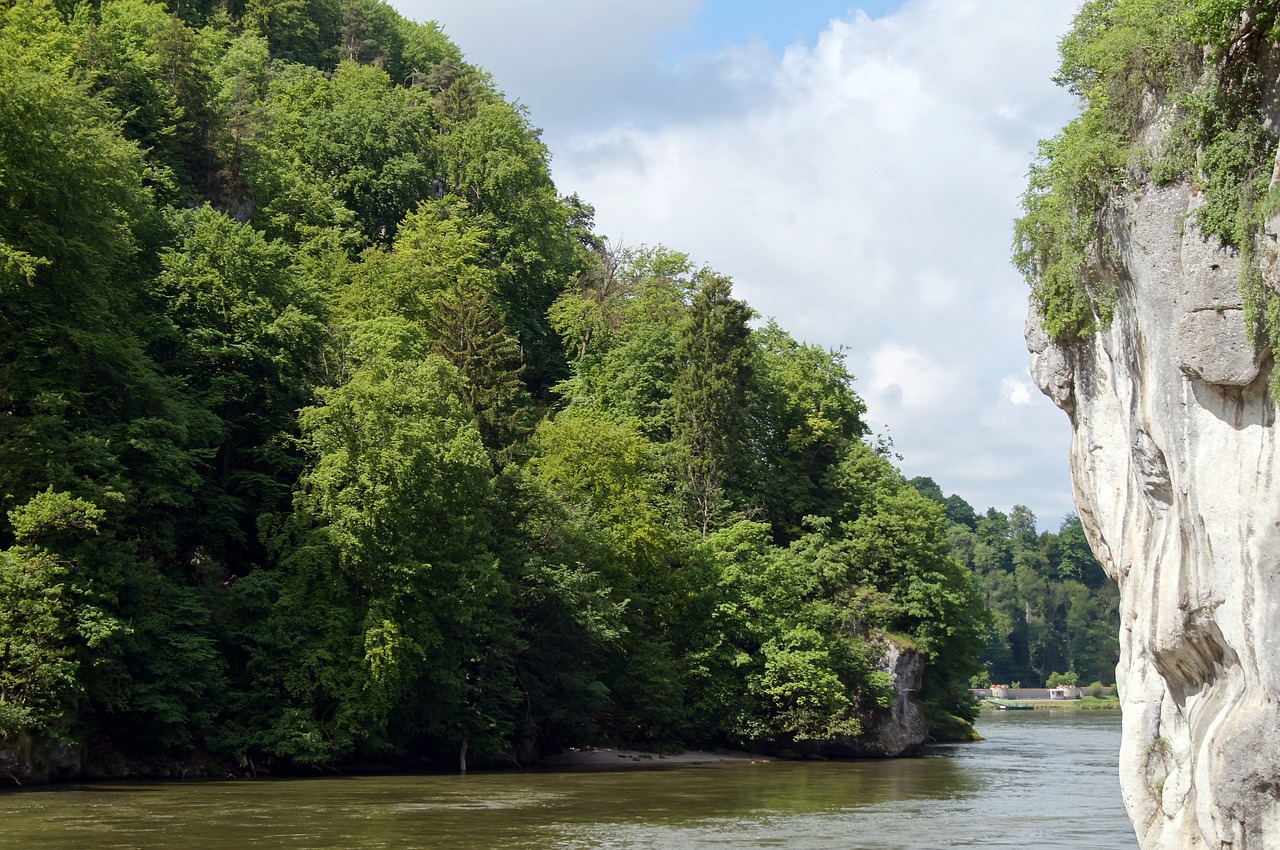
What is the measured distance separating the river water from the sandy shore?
3664 mm

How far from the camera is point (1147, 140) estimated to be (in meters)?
18.3

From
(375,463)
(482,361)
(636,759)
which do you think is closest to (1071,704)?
(636,759)

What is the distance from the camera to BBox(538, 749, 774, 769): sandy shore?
50.2 m

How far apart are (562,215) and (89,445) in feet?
193

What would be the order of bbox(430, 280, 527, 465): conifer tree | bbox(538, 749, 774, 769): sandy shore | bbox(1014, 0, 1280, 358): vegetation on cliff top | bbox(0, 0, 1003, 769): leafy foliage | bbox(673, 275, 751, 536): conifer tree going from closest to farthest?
1. bbox(1014, 0, 1280, 358): vegetation on cliff top
2. bbox(0, 0, 1003, 769): leafy foliage
3. bbox(538, 749, 774, 769): sandy shore
4. bbox(430, 280, 527, 465): conifer tree
5. bbox(673, 275, 751, 536): conifer tree

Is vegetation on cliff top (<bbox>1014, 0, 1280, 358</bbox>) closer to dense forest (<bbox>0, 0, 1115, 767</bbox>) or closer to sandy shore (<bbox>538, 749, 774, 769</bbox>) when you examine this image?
dense forest (<bbox>0, 0, 1115, 767</bbox>)

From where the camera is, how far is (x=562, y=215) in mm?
93812

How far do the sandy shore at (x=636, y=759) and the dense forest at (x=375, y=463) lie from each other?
0.81 metres

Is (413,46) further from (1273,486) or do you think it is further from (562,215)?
(1273,486)

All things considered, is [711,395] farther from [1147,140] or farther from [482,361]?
[1147,140]

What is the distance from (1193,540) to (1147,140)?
5.27 metres

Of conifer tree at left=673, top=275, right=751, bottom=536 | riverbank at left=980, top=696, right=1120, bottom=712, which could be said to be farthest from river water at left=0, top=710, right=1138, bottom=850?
riverbank at left=980, top=696, right=1120, bottom=712

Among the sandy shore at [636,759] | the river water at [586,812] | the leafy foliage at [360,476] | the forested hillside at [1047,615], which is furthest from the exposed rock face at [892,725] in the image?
the forested hillside at [1047,615]

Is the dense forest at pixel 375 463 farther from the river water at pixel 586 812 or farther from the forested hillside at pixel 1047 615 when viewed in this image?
the forested hillside at pixel 1047 615
